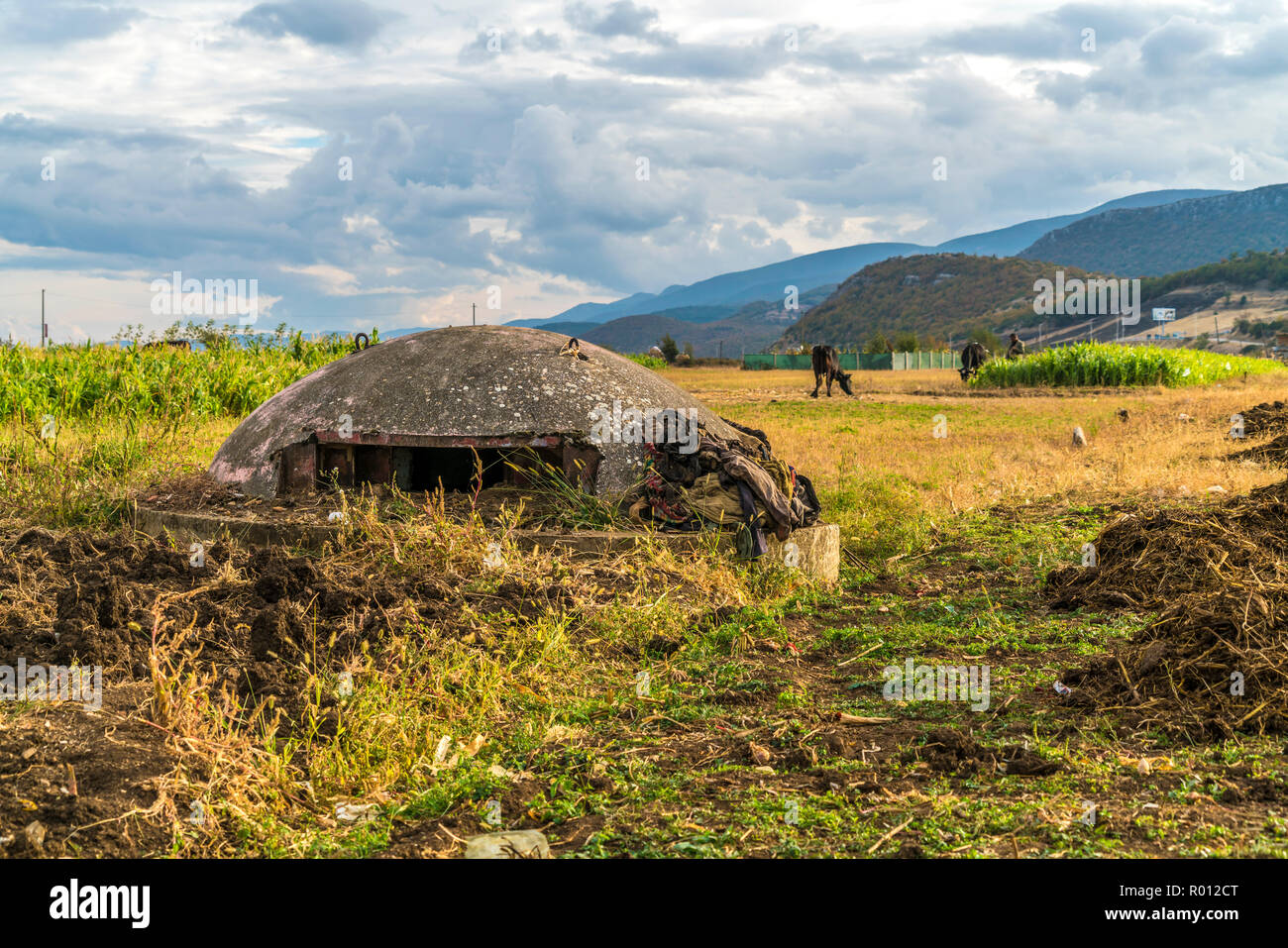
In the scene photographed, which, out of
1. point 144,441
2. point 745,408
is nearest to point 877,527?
point 144,441

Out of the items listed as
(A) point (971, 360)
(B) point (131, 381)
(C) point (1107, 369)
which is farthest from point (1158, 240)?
(B) point (131, 381)

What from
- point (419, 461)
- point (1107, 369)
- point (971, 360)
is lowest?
point (419, 461)

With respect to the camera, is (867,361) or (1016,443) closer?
(1016,443)

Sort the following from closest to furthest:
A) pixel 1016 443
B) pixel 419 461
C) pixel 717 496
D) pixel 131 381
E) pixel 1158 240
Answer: pixel 717 496 → pixel 419 461 → pixel 131 381 → pixel 1016 443 → pixel 1158 240

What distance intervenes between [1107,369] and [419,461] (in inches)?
856

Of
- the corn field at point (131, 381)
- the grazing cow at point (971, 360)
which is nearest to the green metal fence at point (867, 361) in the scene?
the grazing cow at point (971, 360)

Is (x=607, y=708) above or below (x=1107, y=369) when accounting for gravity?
below

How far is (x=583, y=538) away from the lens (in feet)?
20.3

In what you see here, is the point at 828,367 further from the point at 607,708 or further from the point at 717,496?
the point at 607,708

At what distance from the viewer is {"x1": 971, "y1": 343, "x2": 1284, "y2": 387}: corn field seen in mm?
24891

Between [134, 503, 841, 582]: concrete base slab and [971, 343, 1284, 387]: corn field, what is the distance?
68.4 feet

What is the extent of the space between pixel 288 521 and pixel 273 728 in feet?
9.82

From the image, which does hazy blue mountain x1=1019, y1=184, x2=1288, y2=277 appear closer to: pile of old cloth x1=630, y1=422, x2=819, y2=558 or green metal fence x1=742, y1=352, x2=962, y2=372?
green metal fence x1=742, y1=352, x2=962, y2=372

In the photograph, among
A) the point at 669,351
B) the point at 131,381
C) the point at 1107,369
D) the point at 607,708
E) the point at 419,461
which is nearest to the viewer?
the point at 607,708
